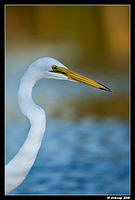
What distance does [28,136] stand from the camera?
2.58 meters

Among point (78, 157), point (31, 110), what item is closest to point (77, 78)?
point (31, 110)

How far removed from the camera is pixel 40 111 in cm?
252

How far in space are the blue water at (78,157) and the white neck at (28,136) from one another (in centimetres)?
21

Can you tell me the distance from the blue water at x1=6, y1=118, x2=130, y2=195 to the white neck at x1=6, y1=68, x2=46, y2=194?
0.21 metres

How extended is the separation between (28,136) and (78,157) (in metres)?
0.89

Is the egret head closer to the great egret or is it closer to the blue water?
the great egret

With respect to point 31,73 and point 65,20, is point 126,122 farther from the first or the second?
point 31,73

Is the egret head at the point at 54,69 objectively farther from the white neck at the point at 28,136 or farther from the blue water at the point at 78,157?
the blue water at the point at 78,157

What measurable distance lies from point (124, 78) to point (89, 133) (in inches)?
24.3

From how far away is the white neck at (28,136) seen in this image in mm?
2510

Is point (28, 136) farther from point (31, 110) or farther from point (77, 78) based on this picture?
point (77, 78)

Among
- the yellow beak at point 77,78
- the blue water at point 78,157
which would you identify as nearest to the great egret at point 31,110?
the yellow beak at point 77,78

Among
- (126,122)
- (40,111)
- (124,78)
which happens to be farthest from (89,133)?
(40,111)

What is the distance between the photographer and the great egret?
2512 millimetres
